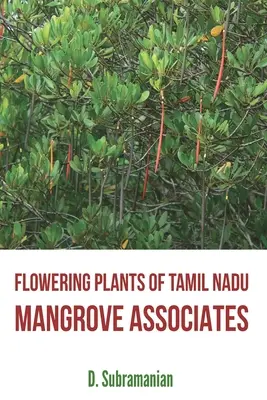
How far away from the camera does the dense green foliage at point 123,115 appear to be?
17.2 ft

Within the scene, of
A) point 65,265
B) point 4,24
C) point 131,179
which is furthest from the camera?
point 131,179

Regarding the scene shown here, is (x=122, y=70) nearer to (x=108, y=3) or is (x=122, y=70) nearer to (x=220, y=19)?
(x=108, y=3)

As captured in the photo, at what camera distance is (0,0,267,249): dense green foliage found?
5.25 m

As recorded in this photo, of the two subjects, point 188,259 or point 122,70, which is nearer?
point 188,259

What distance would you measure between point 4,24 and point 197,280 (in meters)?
2.13

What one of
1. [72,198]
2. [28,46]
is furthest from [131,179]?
[28,46]

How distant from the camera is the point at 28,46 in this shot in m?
6.28

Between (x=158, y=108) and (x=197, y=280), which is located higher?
(x=158, y=108)

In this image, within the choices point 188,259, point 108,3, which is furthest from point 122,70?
point 188,259

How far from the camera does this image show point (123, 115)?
17.3ft

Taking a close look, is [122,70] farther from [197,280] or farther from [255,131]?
[197,280]

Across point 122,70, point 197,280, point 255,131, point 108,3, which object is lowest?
point 197,280

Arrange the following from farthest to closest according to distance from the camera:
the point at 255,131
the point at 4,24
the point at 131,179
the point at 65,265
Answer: the point at 131,179, the point at 4,24, the point at 255,131, the point at 65,265

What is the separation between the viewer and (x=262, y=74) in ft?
18.7
